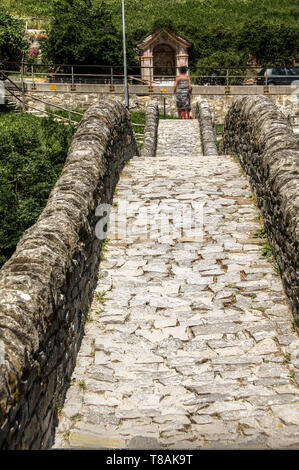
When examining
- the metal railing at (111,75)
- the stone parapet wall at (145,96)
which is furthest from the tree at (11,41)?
the stone parapet wall at (145,96)

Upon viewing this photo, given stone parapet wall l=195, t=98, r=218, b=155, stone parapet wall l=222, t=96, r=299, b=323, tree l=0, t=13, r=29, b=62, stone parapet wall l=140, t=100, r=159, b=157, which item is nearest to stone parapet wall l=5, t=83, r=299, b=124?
stone parapet wall l=140, t=100, r=159, b=157

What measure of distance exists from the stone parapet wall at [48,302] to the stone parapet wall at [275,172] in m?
1.97

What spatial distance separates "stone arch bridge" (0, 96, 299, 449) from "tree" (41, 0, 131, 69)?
22543 mm

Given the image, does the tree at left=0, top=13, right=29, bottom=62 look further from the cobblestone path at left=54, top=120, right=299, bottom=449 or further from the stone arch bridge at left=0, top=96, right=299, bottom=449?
the cobblestone path at left=54, top=120, right=299, bottom=449

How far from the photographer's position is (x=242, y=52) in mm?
36500

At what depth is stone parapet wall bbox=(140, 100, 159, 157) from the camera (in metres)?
15.4

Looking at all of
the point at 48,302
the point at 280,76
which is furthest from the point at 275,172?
the point at 280,76

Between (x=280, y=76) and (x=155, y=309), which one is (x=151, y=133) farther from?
(x=280, y=76)

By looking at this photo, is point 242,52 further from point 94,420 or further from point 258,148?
point 94,420

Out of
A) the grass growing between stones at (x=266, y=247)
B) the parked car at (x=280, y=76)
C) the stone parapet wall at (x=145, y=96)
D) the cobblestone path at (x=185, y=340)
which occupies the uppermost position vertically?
the parked car at (x=280, y=76)

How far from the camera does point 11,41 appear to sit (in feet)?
113

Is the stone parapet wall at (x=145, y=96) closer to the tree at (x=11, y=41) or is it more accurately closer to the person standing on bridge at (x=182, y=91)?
the person standing on bridge at (x=182, y=91)

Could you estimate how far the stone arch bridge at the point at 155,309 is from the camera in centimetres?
415

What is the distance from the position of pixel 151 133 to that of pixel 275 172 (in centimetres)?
1103
